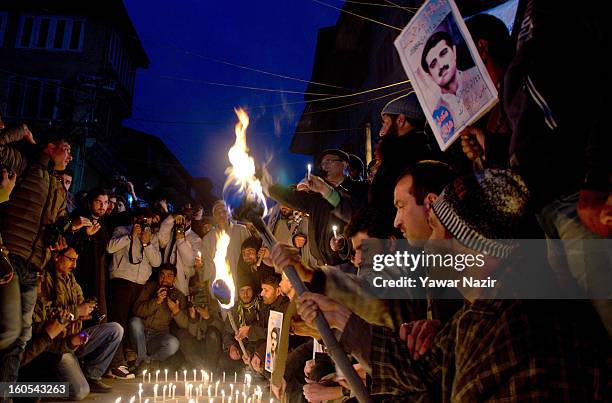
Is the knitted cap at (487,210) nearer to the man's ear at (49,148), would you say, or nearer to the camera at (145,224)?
the man's ear at (49,148)

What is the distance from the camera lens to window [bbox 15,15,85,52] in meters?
27.6

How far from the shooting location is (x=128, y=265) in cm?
826

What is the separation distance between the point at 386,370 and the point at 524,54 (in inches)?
58.4

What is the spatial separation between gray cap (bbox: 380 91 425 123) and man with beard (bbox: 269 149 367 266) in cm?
92

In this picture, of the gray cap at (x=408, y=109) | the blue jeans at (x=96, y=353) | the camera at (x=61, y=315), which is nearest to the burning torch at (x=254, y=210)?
the gray cap at (x=408, y=109)

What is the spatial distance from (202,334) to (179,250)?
60.9 inches

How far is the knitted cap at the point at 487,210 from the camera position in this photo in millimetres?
1856

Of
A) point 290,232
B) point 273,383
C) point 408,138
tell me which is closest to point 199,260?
point 290,232

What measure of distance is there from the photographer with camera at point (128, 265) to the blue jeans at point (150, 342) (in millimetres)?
200

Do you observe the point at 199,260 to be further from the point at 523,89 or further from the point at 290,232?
the point at 523,89

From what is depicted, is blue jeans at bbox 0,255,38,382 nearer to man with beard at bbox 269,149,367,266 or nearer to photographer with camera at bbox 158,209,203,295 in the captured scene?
man with beard at bbox 269,149,367,266

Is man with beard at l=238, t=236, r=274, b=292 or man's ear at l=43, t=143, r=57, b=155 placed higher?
man's ear at l=43, t=143, r=57, b=155

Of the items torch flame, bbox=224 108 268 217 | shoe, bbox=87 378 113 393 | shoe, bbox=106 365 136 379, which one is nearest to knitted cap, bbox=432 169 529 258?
torch flame, bbox=224 108 268 217

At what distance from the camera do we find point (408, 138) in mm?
3877
